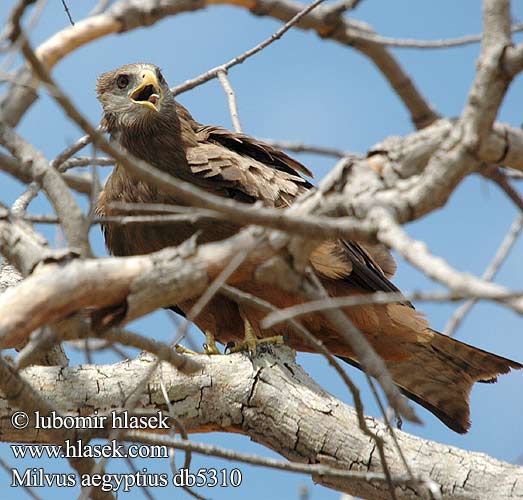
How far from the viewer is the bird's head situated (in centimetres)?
513

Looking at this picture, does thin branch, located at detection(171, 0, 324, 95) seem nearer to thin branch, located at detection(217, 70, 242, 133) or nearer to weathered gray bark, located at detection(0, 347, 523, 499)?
thin branch, located at detection(217, 70, 242, 133)

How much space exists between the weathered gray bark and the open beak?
1848 mm

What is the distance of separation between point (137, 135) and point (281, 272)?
286 cm

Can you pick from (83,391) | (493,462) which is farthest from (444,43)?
(83,391)

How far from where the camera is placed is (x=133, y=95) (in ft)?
17.2

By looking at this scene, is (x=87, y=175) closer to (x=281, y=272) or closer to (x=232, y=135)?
(x=232, y=135)

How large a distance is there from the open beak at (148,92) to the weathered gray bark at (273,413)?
6.06ft

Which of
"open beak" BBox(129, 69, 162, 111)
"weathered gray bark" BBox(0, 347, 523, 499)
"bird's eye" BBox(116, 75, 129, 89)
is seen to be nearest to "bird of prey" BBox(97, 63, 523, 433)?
"open beak" BBox(129, 69, 162, 111)

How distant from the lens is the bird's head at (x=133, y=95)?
5.13 m

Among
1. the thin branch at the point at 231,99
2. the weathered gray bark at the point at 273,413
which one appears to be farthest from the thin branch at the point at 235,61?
the weathered gray bark at the point at 273,413

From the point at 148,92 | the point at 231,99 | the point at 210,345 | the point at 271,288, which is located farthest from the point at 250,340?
the point at 148,92

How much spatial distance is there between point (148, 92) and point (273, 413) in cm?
238

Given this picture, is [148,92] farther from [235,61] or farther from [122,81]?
[235,61]

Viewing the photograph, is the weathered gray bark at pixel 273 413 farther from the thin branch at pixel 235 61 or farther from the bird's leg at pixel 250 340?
the thin branch at pixel 235 61
